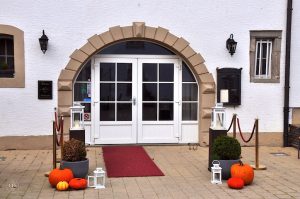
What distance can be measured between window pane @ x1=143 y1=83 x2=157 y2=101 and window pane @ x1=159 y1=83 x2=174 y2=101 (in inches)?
6.0

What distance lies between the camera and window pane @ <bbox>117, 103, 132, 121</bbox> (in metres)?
10.4

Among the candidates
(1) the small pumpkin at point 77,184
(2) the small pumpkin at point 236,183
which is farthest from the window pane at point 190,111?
(1) the small pumpkin at point 77,184

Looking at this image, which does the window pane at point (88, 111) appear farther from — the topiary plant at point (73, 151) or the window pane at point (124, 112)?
the topiary plant at point (73, 151)

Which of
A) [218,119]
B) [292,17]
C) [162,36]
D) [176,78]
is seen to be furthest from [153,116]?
[292,17]

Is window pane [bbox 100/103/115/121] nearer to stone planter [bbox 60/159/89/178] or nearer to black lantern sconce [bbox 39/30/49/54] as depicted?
black lantern sconce [bbox 39/30/49/54]

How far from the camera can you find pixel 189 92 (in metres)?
10.6

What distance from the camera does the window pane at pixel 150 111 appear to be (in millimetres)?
10479

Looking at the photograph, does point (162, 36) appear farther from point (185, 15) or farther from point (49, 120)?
point (49, 120)

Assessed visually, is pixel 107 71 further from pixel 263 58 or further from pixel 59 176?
pixel 59 176

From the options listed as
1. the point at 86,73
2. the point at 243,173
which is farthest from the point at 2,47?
the point at 243,173

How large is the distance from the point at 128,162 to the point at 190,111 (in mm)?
2751

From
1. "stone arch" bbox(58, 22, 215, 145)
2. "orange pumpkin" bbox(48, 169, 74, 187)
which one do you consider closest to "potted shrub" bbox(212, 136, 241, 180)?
"orange pumpkin" bbox(48, 169, 74, 187)

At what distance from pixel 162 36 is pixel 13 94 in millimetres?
3747

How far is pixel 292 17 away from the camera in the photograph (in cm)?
A: 1048
